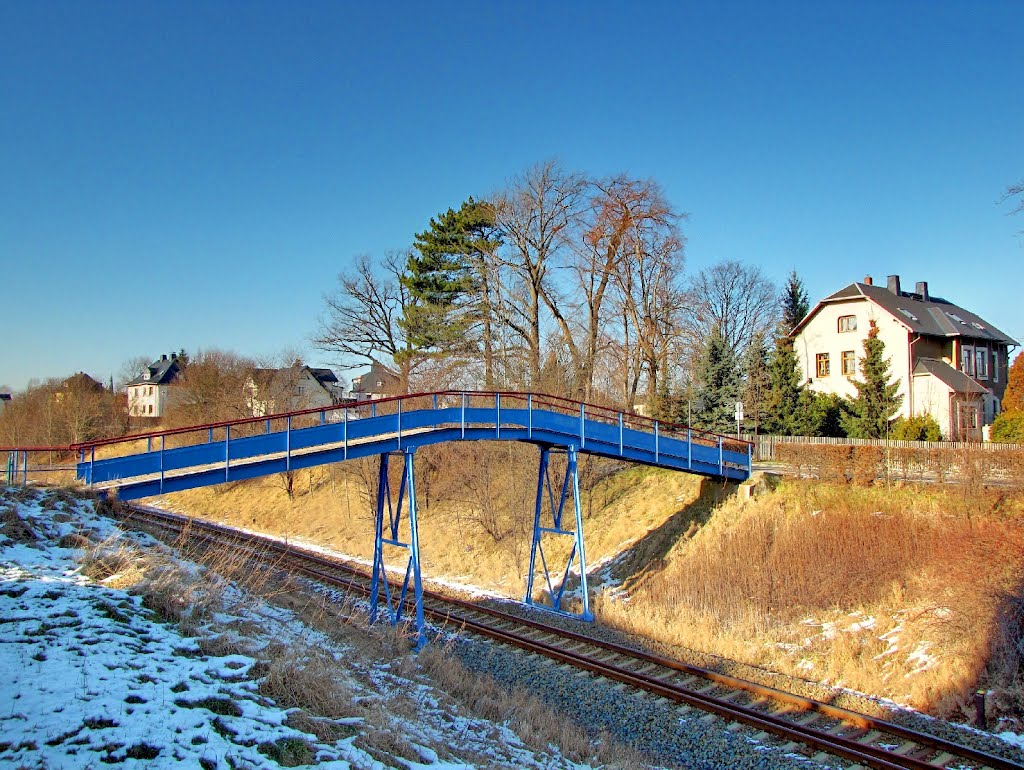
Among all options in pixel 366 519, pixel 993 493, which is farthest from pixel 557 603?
pixel 366 519

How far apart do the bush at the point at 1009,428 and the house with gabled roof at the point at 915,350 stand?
5300 mm

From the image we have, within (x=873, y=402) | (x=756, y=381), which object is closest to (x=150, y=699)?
(x=756, y=381)

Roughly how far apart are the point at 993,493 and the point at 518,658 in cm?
1119

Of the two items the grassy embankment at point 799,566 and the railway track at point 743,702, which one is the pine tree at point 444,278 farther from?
the railway track at point 743,702

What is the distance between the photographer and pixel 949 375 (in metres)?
35.2

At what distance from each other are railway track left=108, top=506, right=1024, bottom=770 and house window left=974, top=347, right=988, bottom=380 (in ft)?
113

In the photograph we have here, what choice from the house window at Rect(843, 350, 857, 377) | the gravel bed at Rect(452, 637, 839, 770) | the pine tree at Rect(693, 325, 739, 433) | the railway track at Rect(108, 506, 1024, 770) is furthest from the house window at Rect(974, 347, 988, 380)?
the gravel bed at Rect(452, 637, 839, 770)

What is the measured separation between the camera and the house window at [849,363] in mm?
38875

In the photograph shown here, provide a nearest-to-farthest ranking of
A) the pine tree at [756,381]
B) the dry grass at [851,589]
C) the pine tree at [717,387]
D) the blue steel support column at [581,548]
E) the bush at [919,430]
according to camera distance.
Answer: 1. the dry grass at [851,589]
2. the blue steel support column at [581,548]
3. the pine tree at [717,387]
4. the bush at [919,430]
5. the pine tree at [756,381]

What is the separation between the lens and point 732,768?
27.8 feet

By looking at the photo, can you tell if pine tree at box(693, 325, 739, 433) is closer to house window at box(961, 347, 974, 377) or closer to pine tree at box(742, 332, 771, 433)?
pine tree at box(742, 332, 771, 433)

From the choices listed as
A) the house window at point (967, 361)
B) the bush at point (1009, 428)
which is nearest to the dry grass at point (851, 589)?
the bush at point (1009, 428)

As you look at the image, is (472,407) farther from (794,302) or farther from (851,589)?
(794,302)

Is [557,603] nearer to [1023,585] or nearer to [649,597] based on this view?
[649,597]
